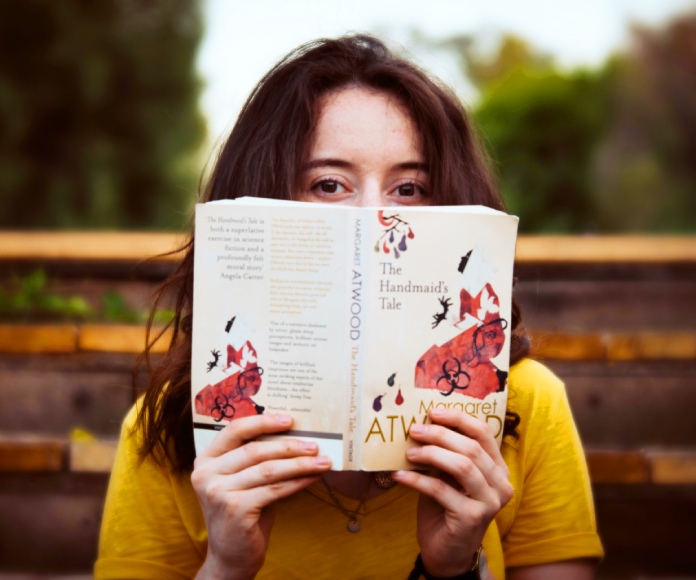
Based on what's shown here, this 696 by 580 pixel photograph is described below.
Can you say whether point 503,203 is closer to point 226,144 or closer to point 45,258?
point 226,144

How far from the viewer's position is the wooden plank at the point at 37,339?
2.42 metres

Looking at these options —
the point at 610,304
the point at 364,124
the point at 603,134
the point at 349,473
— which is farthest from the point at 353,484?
the point at 603,134

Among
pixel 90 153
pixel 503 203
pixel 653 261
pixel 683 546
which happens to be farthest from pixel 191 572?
pixel 90 153

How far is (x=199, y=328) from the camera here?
1.00 metres

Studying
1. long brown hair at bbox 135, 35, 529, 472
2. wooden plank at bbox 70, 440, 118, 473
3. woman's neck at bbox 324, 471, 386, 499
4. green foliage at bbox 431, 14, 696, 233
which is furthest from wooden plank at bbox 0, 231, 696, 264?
woman's neck at bbox 324, 471, 386, 499

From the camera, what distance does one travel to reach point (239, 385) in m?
0.99

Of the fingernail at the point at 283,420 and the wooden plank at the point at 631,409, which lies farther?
the wooden plank at the point at 631,409

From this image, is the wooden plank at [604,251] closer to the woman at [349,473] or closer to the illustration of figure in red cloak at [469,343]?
the woman at [349,473]

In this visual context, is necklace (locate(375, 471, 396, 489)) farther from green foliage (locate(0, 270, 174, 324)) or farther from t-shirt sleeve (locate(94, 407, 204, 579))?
green foliage (locate(0, 270, 174, 324))

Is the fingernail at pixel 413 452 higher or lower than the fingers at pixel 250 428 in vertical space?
lower

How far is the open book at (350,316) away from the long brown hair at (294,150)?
10.5 inches

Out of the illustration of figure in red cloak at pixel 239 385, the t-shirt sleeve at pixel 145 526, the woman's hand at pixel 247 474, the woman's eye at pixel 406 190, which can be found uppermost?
the woman's eye at pixel 406 190

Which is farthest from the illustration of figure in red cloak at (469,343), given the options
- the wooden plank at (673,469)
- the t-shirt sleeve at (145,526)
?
the wooden plank at (673,469)

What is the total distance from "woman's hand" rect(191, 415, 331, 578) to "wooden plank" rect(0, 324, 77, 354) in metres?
1.59
